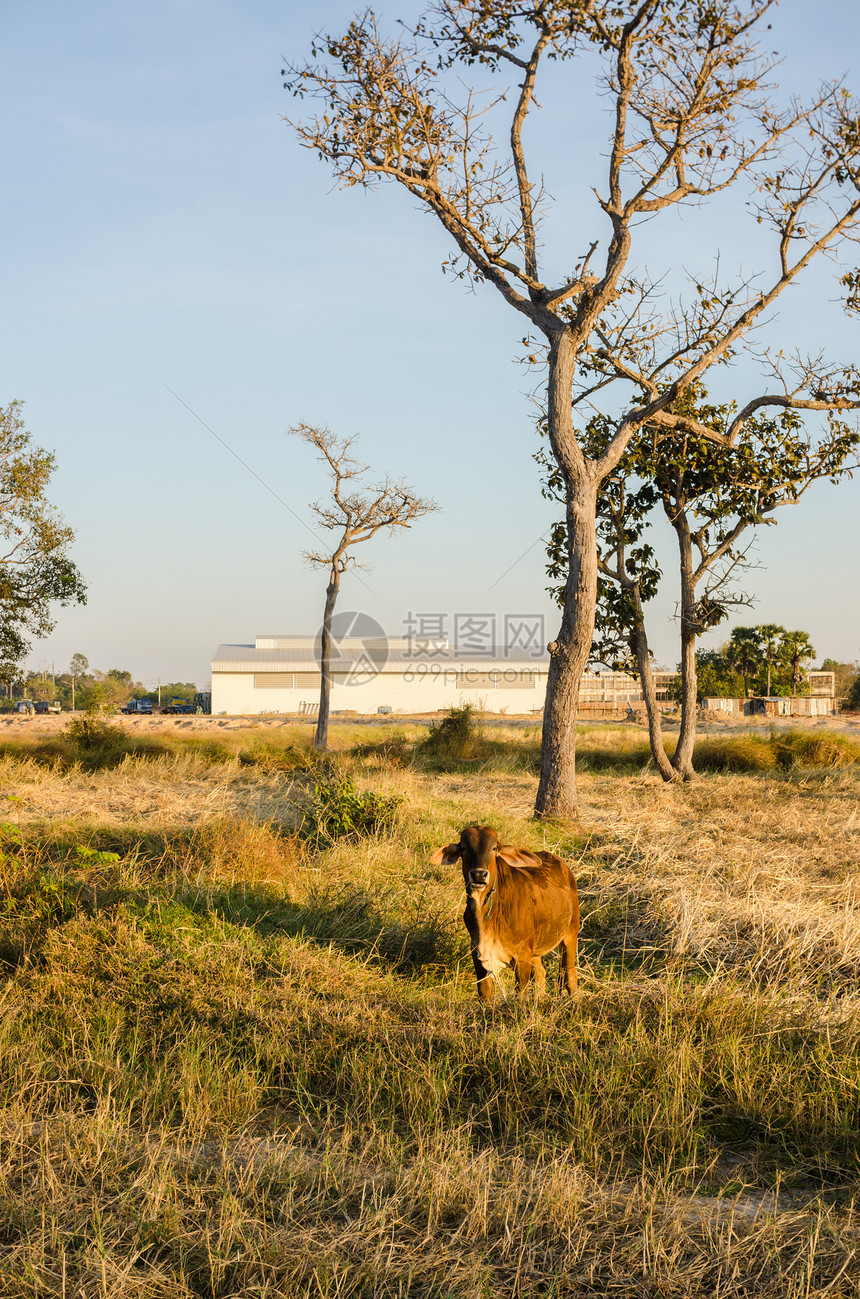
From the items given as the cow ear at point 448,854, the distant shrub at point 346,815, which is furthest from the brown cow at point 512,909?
the distant shrub at point 346,815

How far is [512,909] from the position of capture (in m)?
5.54

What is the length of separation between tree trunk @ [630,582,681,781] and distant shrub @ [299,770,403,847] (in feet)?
24.8

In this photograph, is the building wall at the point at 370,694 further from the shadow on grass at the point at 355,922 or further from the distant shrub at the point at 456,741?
the shadow on grass at the point at 355,922

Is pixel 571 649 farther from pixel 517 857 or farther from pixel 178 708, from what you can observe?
pixel 178 708

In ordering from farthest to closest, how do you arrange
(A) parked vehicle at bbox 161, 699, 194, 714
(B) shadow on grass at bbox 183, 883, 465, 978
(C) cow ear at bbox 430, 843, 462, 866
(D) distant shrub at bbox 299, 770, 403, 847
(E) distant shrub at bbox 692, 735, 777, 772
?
(A) parked vehicle at bbox 161, 699, 194, 714, (E) distant shrub at bbox 692, 735, 777, 772, (D) distant shrub at bbox 299, 770, 403, 847, (B) shadow on grass at bbox 183, 883, 465, 978, (C) cow ear at bbox 430, 843, 462, 866

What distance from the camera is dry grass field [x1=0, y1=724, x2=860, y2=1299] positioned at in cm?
328

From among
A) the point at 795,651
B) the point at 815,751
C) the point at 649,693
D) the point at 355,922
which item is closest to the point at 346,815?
the point at 355,922

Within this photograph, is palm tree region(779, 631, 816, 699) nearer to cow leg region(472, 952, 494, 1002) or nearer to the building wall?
the building wall

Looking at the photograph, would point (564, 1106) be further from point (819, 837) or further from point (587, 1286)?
point (819, 837)

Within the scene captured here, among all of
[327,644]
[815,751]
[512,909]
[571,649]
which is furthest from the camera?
[327,644]

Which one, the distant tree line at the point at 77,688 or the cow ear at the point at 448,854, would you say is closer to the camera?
the cow ear at the point at 448,854

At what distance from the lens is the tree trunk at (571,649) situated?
12891 mm

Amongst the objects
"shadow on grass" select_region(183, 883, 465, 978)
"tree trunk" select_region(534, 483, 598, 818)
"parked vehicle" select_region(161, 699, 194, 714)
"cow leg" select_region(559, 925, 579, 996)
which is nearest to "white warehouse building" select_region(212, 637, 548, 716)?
"parked vehicle" select_region(161, 699, 194, 714)

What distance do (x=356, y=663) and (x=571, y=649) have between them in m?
51.6
